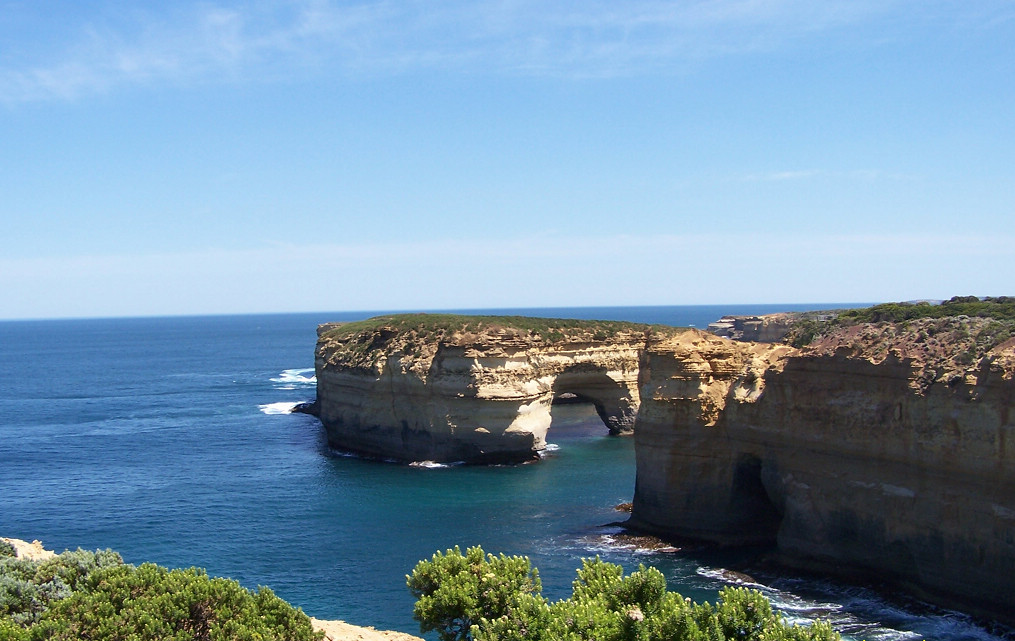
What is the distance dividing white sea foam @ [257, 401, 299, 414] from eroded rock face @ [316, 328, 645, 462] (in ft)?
58.1

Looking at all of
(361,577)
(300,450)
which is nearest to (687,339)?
(361,577)

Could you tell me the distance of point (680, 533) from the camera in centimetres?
3572

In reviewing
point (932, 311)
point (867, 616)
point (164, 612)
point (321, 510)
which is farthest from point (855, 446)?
point (321, 510)

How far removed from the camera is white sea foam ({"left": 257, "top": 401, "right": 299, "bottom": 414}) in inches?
3201

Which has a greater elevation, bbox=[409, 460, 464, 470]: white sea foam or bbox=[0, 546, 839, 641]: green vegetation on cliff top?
bbox=[0, 546, 839, 641]: green vegetation on cliff top

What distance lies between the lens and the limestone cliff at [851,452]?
25.7 meters

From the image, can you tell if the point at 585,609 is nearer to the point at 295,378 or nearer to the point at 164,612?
the point at 164,612

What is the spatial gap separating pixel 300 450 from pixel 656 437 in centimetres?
3313

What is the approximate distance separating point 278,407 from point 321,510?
43.8 metres

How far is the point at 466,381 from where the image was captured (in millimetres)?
54438

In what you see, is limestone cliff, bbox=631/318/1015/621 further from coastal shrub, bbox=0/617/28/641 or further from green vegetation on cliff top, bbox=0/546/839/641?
coastal shrub, bbox=0/617/28/641

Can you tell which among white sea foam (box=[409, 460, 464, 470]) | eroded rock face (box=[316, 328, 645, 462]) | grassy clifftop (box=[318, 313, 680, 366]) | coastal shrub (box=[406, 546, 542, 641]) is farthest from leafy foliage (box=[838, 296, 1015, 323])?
white sea foam (box=[409, 460, 464, 470])

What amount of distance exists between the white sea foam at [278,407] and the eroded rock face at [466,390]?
1770cm

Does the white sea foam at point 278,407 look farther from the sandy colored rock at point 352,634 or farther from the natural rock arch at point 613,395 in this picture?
the sandy colored rock at point 352,634
